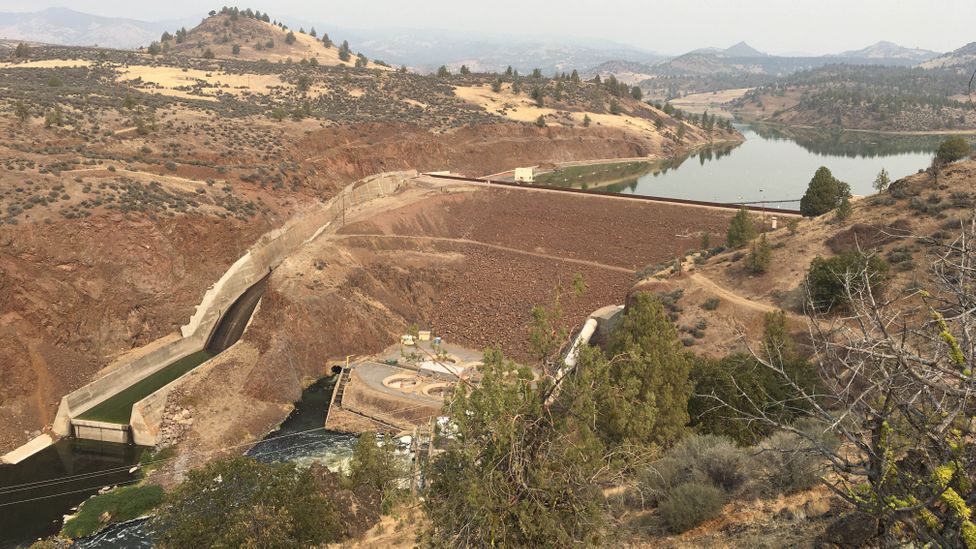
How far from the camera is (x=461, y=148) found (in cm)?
8138

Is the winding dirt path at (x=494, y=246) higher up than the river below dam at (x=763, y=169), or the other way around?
the river below dam at (x=763, y=169)

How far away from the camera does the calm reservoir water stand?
258 feet

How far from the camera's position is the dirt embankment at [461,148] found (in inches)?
2534

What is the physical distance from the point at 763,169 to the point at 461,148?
167 ft

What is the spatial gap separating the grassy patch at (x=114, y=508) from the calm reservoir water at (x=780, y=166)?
210ft

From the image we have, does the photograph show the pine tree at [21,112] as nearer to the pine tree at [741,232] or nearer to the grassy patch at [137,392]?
the grassy patch at [137,392]

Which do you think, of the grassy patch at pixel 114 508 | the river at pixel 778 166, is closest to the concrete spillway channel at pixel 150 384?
the grassy patch at pixel 114 508

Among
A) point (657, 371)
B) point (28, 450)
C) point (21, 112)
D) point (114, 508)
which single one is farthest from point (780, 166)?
point (28, 450)

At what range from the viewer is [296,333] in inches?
1465

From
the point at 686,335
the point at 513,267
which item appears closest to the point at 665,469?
the point at 686,335

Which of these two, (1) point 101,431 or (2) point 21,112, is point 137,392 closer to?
(1) point 101,431

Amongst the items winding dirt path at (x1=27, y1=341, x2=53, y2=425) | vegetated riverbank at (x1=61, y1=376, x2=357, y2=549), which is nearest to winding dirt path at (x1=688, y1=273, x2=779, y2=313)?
vegetated riverbank at (x1=61, y1=376, x2=357, y2=549)

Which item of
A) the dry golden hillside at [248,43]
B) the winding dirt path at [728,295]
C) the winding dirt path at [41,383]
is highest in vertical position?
the dry golden hillside at [248,43]

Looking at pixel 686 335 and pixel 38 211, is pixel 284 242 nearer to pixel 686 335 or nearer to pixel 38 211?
pixel 38 211
